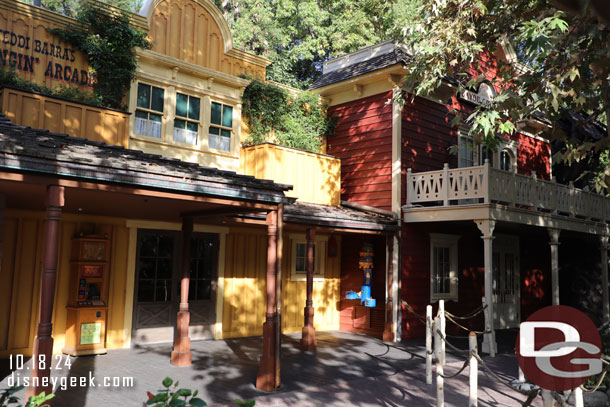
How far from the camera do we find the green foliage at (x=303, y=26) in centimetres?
2477

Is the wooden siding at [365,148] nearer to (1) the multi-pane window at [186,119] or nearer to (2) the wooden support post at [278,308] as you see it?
(1) the multi-pane window at [186,119]

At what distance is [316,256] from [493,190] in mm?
5035

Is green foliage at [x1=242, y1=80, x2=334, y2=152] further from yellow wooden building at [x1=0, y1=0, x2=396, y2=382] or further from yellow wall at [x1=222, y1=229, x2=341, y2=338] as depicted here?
yellow wall at [x1=222, y1=229, x2=341, y2=338]

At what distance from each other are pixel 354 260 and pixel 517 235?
259 inches

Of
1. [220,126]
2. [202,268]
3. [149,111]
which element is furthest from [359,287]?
[149,111]

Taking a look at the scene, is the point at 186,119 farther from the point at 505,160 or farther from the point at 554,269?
the point at 505,160

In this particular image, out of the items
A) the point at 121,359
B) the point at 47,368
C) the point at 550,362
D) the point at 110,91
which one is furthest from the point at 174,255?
the point at 550,362

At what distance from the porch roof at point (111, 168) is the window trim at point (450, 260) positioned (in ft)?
23.1

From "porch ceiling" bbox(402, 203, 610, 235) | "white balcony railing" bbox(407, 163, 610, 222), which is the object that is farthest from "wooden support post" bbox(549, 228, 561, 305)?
"white balcony railing" bbox(407, 163, 610, 222)

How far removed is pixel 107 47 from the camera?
34.7 ft

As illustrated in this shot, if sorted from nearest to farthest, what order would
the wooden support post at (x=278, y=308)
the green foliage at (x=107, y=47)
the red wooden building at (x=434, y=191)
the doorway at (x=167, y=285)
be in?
the wooden support post at (x=278, y=308)
the green foliage at (x=107, y=47)
the doorway at (x=167, y=285)
the red wooden building at (x=434, y=191)

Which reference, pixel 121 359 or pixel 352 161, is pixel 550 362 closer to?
pixel 121 359

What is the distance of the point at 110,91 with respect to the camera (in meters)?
10.7

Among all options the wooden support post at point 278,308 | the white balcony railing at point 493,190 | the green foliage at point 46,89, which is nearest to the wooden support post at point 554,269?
the white balcony railing at point 493,190
